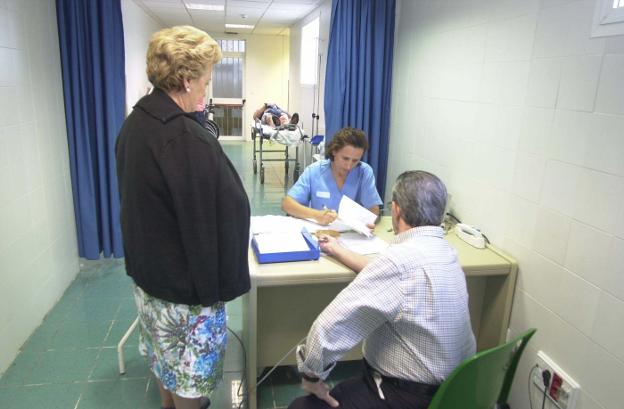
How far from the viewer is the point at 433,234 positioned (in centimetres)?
127

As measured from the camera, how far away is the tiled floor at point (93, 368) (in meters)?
2.06

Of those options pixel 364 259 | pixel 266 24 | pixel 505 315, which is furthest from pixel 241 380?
pixel 266 24

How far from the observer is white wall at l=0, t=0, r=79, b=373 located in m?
2.26

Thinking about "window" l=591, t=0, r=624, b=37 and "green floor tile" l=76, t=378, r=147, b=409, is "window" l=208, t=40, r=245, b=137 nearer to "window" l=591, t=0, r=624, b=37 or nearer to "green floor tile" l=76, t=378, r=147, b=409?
"green floor tile" l=76, t=378, r=147, b=409

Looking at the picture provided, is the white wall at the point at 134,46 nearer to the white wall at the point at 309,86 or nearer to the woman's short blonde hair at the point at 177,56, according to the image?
the white wall at the point at 309,86

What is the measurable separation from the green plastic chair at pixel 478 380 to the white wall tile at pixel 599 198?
569mm

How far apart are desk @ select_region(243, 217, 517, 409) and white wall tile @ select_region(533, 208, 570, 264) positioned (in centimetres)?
18

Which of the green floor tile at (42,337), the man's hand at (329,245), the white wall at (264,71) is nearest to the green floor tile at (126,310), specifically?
the green floor tile at (42,337)

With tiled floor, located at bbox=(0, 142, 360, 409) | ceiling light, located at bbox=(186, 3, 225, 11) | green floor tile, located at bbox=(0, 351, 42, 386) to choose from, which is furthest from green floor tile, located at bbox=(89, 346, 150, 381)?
ceiling light, located at bbox=(186, 3, 225, 11)

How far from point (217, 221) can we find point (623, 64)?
137 cm

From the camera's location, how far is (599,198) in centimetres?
151

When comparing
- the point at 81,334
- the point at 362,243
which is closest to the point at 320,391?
the point at 362,243

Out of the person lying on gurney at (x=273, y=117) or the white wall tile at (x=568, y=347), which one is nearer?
the white wall tile at (x=568, y=347)

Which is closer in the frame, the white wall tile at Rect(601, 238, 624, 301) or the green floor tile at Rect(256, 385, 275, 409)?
the white wall tile at Rect(601, 238, 624, 301)
